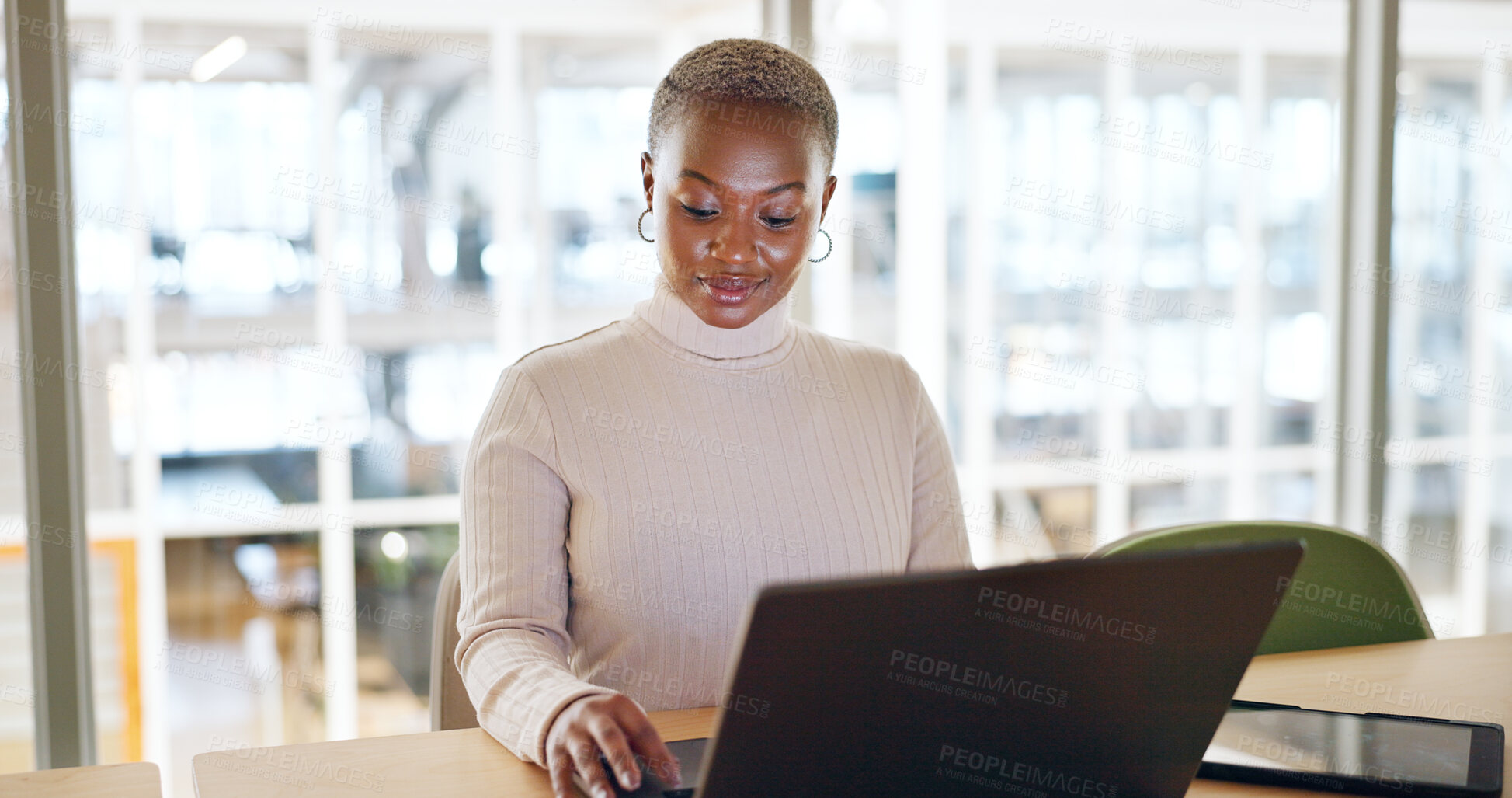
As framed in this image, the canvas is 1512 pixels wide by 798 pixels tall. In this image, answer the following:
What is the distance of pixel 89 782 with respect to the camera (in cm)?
98

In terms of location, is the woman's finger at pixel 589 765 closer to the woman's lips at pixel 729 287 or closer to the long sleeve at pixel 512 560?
the long sleeve at pixel 512 560

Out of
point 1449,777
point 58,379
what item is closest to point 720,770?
point 1449,777

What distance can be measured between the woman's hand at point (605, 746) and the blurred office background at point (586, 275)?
133cm

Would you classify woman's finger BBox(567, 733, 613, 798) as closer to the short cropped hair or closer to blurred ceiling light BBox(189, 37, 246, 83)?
the short cropped hair

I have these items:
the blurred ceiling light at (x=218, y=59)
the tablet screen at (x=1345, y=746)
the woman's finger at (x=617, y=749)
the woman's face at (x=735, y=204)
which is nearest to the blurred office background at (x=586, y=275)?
the blurred ceiling light at (x=218, y=59)

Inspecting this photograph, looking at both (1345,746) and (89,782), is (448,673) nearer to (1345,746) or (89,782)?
(89,782)

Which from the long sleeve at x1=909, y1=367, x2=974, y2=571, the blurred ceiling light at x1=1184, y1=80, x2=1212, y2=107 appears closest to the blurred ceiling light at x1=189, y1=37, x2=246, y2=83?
the long sleeve at x1=909, y1=367, x2=974, y2=571

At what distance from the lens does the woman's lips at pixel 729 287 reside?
1328 mm

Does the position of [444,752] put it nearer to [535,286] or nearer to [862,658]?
[862,658]

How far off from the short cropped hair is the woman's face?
1 centimetres

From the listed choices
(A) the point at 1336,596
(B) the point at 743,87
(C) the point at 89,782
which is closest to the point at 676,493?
(B) the point at 743,87

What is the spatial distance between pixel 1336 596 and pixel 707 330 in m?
0.96

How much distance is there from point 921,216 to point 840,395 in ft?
5.12

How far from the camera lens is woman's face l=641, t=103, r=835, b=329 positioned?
1.26m
